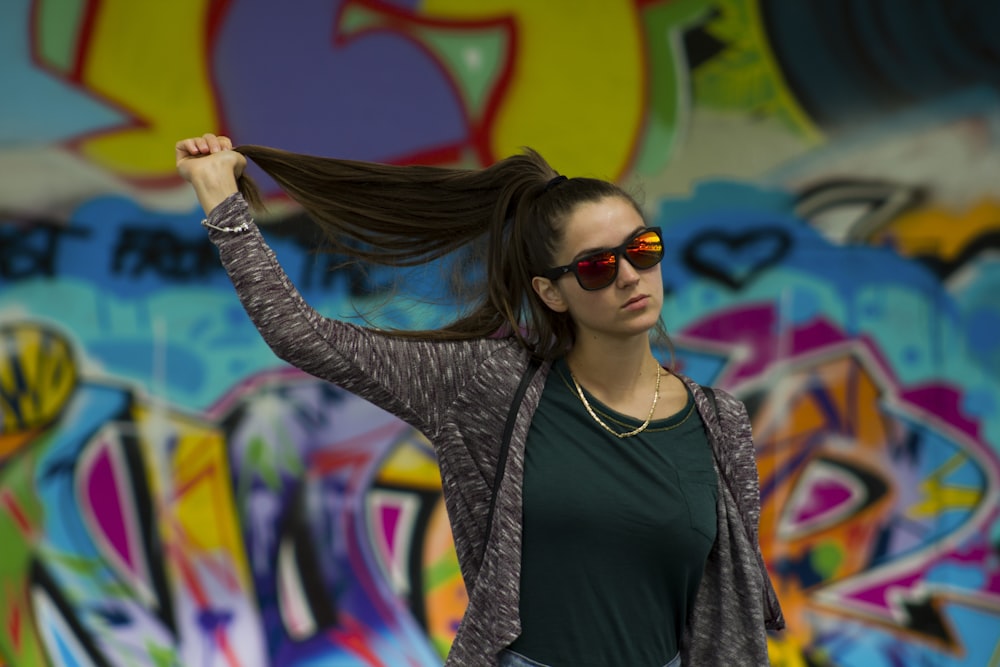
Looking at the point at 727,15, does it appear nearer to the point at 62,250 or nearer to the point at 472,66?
the point at 472,66

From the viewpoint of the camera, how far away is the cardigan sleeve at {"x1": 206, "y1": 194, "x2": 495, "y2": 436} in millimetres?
1972

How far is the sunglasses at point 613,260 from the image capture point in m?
2.11

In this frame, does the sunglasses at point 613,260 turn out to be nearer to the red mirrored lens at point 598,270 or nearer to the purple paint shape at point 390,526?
the red mirrored lens at point 598,270

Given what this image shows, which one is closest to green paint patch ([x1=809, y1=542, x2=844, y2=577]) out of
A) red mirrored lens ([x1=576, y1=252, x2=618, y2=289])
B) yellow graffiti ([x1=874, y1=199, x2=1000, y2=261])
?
yellow graffiti ([x1=874, y1=199, x2=1000, y2=261])

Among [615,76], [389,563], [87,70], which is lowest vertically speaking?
[389,563]

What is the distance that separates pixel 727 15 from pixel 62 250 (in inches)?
111

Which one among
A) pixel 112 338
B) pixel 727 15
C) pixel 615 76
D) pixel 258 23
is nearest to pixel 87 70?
pixel 258 23

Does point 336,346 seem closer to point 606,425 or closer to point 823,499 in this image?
point 606,425

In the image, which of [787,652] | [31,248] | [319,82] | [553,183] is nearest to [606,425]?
[553,183]

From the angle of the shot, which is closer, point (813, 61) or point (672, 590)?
point (672, 590)

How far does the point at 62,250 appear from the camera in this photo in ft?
14.9

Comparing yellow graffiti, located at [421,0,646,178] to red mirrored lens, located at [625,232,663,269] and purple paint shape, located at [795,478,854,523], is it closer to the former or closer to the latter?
purple paint shape, located at [795,478,854,523]

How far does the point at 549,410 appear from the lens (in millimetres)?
2170

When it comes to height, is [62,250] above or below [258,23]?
below
